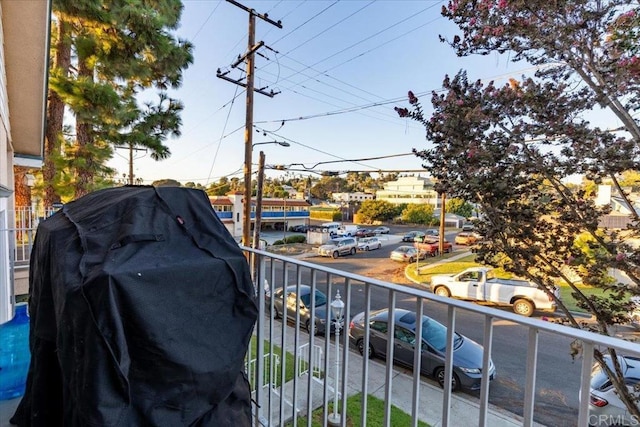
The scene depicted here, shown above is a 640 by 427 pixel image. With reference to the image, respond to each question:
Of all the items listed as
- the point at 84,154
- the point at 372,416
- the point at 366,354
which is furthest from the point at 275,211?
the point at 366,354

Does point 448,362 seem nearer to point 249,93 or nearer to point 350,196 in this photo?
point 249,93

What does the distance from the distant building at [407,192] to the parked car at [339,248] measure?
45.6 ft

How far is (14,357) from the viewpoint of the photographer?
6.62ft

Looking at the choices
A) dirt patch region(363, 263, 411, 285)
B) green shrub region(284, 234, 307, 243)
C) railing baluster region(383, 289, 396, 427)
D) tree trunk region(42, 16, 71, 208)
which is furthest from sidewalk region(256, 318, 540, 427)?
green shrub region(284, 234, 307, 243)

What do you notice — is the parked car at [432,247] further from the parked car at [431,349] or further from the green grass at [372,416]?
the parked car at [431,349]

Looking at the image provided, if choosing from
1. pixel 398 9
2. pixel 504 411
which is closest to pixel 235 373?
pixel 504 411

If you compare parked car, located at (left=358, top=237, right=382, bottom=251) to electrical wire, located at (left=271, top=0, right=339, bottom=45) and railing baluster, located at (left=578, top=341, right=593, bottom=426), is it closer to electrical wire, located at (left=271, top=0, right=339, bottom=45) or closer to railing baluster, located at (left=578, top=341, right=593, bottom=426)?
electrical wire, located at (left=271, top=0, right=339, bottom=45)

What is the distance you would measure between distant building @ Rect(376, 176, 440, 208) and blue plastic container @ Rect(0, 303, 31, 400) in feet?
103

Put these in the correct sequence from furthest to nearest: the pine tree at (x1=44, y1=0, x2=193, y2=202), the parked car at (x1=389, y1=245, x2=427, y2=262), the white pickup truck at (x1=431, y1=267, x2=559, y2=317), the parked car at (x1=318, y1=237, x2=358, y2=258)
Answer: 1. the parked car at (x1=318, y1=237, x2=358, y2=258)
2. the parked car at (x1=389, y1=245, x2=427, y2=262)
3. the white pickup truck at (x1=431, y1=267, x2=559, y2=317)
4. the pine tree at (x1=44, y1=0, x2=193, y2=202)

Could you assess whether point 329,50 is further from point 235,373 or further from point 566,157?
point 235,373

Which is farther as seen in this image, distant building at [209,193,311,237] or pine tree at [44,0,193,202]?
distant building at [209,193,311,237]

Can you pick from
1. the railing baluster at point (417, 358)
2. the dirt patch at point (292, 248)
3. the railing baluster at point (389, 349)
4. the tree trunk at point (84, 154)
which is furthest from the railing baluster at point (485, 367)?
the dirt patch at point (292, 248)

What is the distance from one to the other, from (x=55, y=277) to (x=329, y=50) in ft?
32.2

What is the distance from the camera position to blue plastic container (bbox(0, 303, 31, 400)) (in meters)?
1.86
